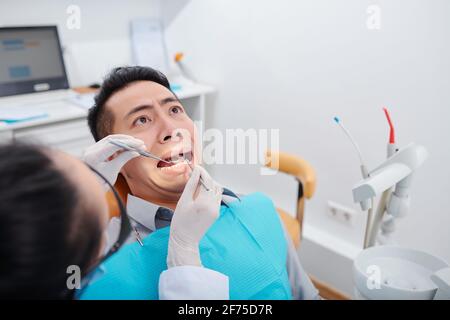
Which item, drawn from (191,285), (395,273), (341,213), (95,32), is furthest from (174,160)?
(95,32)

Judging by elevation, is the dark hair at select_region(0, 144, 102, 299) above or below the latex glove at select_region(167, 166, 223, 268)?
above

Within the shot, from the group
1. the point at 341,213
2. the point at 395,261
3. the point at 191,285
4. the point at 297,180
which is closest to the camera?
the point at 191,285

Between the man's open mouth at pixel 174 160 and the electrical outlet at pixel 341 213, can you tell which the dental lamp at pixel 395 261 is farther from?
the electrical outlet at pixel 341 213

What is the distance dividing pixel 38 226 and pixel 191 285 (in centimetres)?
33

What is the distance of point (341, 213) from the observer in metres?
2.22

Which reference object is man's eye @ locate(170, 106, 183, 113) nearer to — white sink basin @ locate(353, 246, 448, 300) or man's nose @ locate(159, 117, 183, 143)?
man's nose @ locate(159, 117, 183, 143)

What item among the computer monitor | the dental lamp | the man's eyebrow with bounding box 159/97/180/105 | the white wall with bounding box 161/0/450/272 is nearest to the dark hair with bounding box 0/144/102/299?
the man's eyebrow with bounding box 159/97/180/105

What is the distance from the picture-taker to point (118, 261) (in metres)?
0.83

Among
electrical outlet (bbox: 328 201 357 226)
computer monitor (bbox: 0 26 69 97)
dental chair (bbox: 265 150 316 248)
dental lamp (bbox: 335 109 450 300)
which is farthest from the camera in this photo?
electrical outlet (bbox: 328 201 357 226)

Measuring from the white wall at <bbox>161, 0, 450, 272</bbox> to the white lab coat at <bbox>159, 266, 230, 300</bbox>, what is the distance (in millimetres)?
1445

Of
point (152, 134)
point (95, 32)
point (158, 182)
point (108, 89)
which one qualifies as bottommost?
point (158, 182)

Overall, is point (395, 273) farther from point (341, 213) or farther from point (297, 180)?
point (341, 213)

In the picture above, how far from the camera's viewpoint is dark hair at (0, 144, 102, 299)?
44 cm

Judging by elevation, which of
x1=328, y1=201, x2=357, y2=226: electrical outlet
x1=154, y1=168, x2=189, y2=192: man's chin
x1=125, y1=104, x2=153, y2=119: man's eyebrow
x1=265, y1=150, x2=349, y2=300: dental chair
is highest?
x1=125, y1=104, x2=153, y2=119: man's eyebrow
